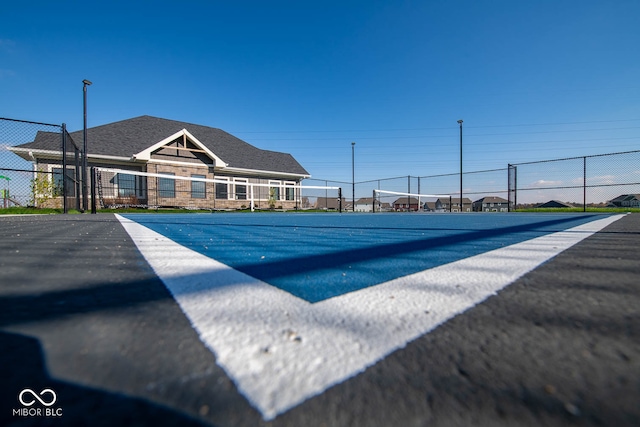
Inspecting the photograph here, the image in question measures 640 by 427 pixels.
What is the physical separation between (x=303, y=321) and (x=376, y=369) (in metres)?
0.26

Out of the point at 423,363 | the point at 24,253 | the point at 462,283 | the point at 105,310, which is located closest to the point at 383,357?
the point at 423,363

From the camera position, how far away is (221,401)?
463mm

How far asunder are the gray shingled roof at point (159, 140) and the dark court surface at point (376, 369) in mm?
17044

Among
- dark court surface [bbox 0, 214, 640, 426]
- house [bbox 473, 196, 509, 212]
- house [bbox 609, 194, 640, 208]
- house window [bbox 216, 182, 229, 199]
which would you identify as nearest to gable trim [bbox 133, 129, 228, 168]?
house window [bbox 216, 182, 229, 199]

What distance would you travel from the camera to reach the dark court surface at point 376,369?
44 cm

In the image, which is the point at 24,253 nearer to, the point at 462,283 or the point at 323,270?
the point at 323,270

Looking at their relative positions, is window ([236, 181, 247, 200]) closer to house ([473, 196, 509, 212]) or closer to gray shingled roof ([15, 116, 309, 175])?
gray shingled roof ([15, 116, 309, 175])

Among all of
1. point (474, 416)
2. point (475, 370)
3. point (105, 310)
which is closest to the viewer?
point (474, 416)

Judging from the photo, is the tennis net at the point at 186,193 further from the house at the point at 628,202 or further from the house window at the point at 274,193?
the house at the point at 628,202

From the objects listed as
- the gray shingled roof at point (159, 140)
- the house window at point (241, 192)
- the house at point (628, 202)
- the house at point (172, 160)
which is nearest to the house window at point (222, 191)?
the house at point (172, 160)

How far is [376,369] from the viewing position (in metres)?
0.55

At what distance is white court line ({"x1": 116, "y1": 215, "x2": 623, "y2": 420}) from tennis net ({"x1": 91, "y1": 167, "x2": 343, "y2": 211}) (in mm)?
10564

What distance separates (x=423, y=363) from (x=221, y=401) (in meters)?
0.38

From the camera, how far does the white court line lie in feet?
1.72
